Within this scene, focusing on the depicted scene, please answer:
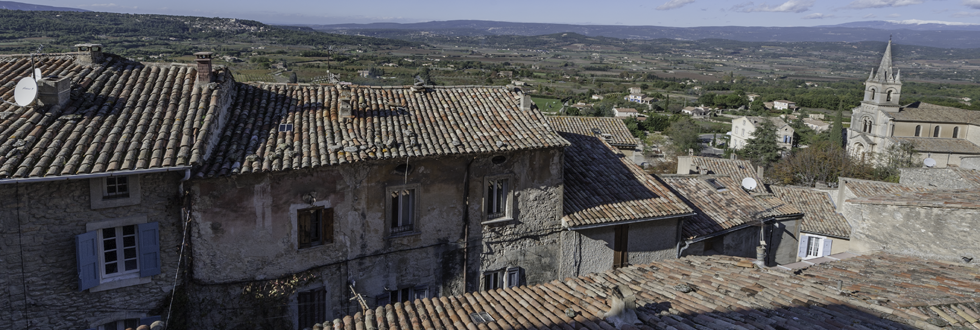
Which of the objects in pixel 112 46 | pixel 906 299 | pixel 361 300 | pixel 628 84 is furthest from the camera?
pixel 628 84

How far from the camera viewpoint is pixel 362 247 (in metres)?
13.2

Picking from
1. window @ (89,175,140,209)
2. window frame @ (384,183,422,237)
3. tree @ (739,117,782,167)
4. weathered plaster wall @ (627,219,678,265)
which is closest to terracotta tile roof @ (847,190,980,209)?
weathered plaster wall @ (627,219,678,265)

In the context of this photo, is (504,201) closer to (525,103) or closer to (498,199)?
(498,199)

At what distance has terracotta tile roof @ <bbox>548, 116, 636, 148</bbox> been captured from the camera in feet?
126

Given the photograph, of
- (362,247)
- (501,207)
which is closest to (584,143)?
(501,207)

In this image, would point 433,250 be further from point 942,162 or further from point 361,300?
point 942,162

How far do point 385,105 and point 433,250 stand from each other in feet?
12.0

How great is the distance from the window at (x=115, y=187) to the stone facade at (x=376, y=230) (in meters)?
1.11

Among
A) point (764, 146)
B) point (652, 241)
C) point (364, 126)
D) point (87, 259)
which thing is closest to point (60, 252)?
point (87, 259)

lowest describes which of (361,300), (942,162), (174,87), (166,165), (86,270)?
(942,162)

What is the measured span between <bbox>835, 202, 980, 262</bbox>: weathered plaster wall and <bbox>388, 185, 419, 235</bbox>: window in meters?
10.6

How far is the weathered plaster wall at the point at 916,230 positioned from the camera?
42.4ft

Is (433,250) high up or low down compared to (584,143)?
down

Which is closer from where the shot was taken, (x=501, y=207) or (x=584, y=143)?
(x=501, y=207)
